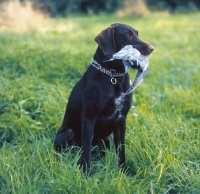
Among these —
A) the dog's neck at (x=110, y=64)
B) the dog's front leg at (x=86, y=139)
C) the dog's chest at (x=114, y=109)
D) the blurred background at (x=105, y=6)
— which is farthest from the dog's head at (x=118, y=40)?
the blurred background at (x=105, y=6)

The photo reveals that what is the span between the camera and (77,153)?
127 inches

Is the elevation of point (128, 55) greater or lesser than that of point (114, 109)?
greater

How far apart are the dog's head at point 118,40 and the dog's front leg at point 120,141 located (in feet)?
2.31

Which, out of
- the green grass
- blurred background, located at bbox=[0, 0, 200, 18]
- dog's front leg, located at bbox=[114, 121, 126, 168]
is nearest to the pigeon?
dog's front leg, located at bbox=[114, 121, 126, 168]

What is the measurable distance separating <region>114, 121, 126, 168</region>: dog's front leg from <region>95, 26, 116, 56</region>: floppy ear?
697mm

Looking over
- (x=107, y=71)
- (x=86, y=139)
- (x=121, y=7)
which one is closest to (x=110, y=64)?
(x=107, y=71)

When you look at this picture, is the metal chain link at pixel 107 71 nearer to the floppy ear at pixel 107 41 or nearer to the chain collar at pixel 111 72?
the chain collar at pixel 111 72

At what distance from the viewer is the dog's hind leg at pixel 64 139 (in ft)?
11.5

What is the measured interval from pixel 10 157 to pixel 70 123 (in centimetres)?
65

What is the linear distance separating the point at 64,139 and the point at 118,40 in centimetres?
102

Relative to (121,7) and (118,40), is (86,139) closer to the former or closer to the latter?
(118,40)

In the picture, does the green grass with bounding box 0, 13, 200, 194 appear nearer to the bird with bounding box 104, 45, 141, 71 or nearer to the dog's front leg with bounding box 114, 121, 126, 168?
the dog's front leg with bounding box 114, 121, 126, 168

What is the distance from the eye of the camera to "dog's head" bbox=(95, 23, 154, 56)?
318cm

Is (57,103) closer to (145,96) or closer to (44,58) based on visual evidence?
(145,96)
